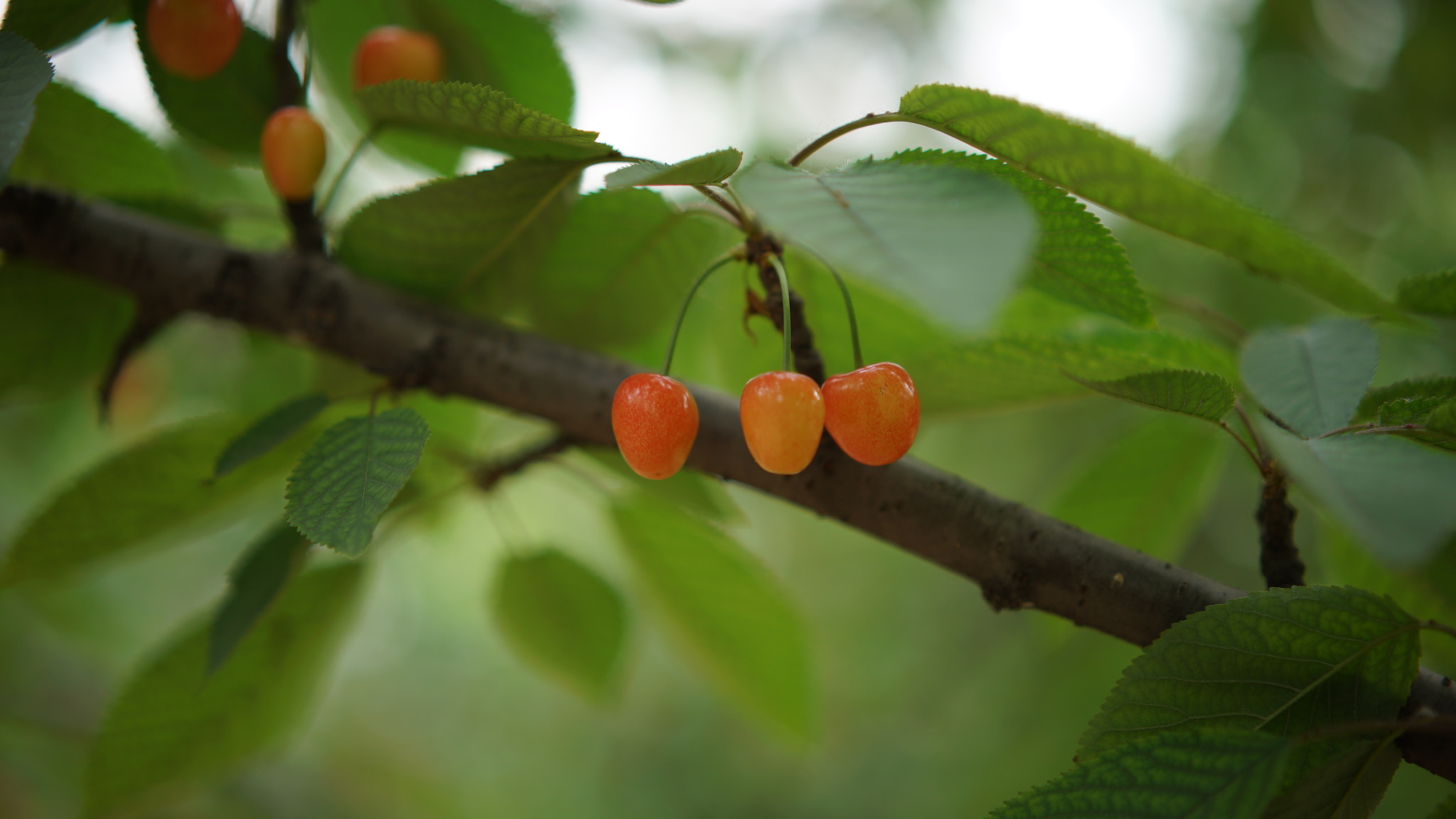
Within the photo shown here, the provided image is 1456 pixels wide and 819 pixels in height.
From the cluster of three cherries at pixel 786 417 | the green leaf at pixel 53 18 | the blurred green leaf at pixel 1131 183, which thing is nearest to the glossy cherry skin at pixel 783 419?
the cluster of three cherries at pixel 786 417

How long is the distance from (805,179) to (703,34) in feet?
10.6

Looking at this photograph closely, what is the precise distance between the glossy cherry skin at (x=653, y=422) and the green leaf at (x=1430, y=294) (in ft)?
2.17

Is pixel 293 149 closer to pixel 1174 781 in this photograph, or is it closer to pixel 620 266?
pixel 620 266

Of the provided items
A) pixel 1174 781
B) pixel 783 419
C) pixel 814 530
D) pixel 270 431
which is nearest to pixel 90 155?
pixel 270 431

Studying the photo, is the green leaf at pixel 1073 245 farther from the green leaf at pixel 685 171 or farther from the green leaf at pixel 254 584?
the green leaf at pixel 254 584

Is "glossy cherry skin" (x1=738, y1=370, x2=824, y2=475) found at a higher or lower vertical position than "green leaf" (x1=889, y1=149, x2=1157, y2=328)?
lower

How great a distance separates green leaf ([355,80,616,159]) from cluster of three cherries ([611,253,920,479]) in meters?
0.20

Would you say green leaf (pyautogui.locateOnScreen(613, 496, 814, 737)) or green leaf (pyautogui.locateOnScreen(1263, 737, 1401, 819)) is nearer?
green leaf (pyautogui.locateOnScreen(1263, 737, 1401, 819))

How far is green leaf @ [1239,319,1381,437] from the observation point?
0.57 metres

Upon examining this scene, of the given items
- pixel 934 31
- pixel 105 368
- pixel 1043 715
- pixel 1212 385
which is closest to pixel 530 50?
pixel 105 368

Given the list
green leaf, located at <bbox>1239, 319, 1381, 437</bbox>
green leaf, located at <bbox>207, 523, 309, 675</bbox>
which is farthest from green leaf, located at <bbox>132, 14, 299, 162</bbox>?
green leaf, located at <bbox>1239, 319, 1381, 437</bbox>

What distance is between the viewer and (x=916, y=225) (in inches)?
15.8

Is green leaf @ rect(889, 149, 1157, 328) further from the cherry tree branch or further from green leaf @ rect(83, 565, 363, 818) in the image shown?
green leaf @ rect(83, 565, 363, 818)

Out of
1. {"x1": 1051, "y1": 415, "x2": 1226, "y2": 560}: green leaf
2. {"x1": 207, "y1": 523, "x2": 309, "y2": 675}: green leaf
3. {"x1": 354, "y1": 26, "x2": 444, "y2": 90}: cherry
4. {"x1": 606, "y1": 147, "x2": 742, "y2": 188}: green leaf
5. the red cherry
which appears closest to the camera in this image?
{"x1": 606, "y1": 147, "x2": 742, "y2": 188}: green leaf
